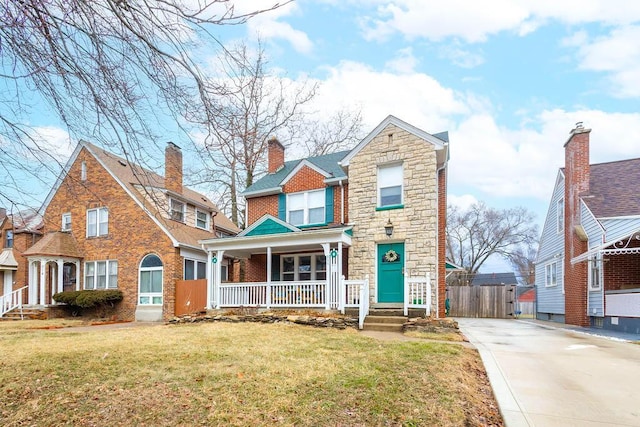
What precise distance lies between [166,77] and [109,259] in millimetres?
15102

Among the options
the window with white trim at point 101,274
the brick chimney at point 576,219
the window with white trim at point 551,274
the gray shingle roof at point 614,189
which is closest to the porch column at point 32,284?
the window with white trim at point 101,274

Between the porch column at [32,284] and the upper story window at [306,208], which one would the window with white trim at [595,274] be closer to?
the upper story window at [306,208]

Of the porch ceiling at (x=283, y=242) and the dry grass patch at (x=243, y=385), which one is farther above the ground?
the porch ceiling at (x=283, y=242)

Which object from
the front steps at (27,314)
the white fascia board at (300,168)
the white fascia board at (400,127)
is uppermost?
the white fascia board at (400,127)

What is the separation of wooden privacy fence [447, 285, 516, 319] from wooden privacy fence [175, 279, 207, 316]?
12913mm

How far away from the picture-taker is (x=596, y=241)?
12.1 meters

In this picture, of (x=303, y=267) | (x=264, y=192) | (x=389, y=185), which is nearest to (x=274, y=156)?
(x=264, y=192)

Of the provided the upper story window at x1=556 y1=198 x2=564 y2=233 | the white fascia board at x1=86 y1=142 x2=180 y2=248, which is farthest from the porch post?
the upper story window at x1=556 y1=198 x2=564 y2=233

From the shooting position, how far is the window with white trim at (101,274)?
55.0 feet

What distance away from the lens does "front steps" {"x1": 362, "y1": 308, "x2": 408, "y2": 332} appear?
10.6 meters

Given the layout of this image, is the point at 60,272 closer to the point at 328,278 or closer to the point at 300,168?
the point at 300,168

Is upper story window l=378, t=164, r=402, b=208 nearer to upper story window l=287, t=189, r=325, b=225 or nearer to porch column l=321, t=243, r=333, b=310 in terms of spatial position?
porch column l=321, t=243, r=333, b=310

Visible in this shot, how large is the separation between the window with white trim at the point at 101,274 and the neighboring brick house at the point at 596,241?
1776 centimetres

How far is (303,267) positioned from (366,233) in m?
3.06
